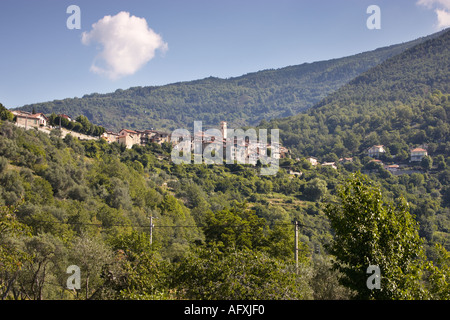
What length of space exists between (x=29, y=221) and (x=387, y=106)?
128 metres

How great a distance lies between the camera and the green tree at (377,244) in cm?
912

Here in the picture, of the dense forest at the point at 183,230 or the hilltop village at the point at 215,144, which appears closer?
the dense forest at the point at 183,230

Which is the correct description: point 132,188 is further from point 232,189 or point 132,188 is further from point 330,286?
point 330,286

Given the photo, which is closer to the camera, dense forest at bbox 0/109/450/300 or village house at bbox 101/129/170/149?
dense forest at bbox 0/109/450/300

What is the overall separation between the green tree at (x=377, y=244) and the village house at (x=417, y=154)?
91.3m

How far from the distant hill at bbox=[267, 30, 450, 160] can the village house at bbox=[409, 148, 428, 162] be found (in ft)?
9.55

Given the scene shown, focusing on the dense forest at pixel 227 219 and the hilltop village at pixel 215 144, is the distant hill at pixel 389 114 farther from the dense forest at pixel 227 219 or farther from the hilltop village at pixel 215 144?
the hilltop village at pixel 215 144

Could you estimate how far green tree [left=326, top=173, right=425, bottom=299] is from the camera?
9117 millimetres

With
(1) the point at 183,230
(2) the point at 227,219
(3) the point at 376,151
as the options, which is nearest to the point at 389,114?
(3) the point at 376,151

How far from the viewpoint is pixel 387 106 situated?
13300 centimetres

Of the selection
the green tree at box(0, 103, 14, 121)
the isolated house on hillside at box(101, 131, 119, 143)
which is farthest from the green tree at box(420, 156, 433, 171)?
the green tree at box(0, 103, 14, 121)

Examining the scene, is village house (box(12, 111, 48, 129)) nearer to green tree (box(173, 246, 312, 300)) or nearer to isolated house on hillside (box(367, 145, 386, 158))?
green tree (box(173, 246, 312, 300))

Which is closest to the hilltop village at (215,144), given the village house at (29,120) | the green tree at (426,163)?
the village house at (29,120)
